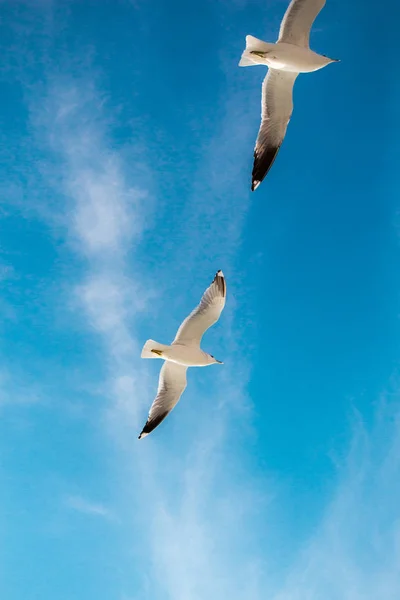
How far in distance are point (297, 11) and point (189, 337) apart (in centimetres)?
632

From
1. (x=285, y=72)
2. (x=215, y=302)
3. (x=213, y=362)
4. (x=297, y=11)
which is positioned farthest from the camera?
(x=213, y=362)

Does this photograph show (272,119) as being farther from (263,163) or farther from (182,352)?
(182,352)

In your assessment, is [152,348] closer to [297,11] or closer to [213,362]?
[213,362]

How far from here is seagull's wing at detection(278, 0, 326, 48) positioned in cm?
1074

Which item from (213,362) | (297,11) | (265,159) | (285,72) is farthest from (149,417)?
(297,11)

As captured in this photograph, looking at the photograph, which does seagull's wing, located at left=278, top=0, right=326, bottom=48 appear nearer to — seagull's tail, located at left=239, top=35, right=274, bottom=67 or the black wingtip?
seagull's tail, located at left=239, top=35, right=274, bottom=67

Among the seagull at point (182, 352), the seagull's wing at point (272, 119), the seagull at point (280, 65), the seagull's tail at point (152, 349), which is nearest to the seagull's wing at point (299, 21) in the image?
the seagull at point (280, 65)

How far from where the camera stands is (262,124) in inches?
470

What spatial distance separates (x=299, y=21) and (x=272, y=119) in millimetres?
1731

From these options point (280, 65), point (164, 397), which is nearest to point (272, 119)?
point (280, 65)

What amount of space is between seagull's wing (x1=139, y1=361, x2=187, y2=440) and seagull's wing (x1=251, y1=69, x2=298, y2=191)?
437cm

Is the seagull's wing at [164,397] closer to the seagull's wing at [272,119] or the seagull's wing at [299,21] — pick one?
the seagull's wing at [272,119]

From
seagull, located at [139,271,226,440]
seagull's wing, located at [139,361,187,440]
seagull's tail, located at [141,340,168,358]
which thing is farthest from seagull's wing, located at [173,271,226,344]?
seagull's wing, located at [139,361,187,440]

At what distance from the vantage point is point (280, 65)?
11.1 m
